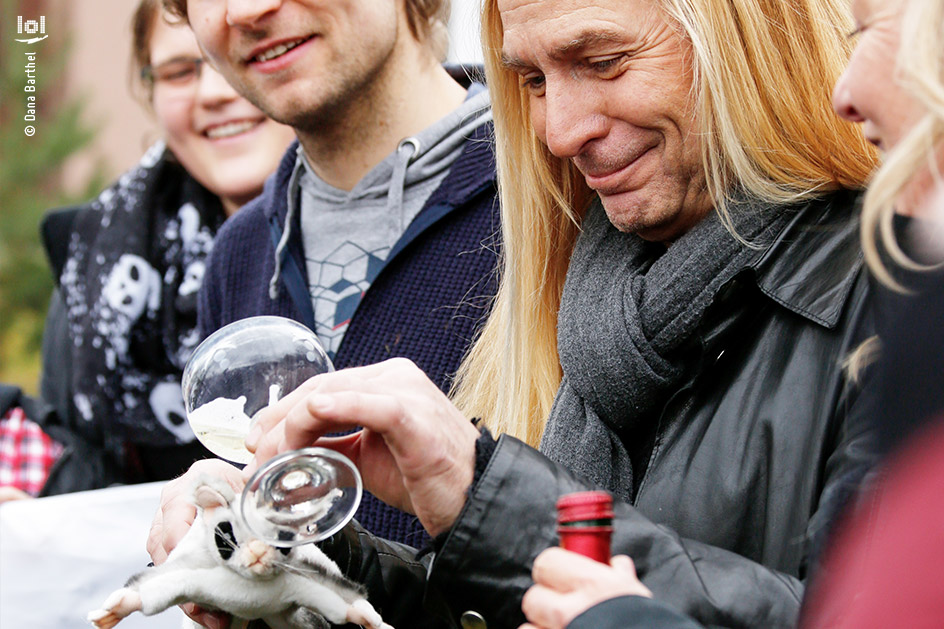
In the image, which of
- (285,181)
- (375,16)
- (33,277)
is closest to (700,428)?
(375,16)

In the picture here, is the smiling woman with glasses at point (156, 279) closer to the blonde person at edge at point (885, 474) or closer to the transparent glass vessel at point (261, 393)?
the transparent glass vessel at point (261, 393)

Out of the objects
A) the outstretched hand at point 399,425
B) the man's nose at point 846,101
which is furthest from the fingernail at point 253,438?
the man's nose at point 846,101

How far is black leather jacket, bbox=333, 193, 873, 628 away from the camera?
1.49 meters

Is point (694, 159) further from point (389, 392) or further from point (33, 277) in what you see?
point (33, 277)

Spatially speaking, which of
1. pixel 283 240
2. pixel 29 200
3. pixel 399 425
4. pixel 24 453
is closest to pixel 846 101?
pixel 399 425

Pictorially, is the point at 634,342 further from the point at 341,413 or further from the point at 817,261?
the point at 341,413

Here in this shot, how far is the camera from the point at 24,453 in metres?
3.87

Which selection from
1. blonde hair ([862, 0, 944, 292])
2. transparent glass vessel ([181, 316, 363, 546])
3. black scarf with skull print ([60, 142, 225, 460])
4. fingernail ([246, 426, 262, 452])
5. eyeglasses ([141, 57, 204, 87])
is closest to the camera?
blonde hair ([862, 0, 944, 292])

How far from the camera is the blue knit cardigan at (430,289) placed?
108 inches

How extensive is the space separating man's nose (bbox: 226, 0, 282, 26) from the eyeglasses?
104 centimetres

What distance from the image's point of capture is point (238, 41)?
2.96m

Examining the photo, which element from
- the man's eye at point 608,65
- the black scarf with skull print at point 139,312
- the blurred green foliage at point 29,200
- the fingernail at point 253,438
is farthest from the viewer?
the blurred green foliage at point 29,200

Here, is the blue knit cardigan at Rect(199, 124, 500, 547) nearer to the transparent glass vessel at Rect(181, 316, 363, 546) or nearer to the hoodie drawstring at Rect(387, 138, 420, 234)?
the hoodie drawstring at Rect(387, 138, 420, 234)

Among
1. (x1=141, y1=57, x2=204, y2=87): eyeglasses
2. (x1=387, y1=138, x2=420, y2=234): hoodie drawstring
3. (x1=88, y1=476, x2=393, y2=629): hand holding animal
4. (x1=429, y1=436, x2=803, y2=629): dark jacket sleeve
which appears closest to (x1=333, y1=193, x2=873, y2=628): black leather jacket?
(x1=429, y1=436, x2=803, y2=629): dark jacket sleeve
